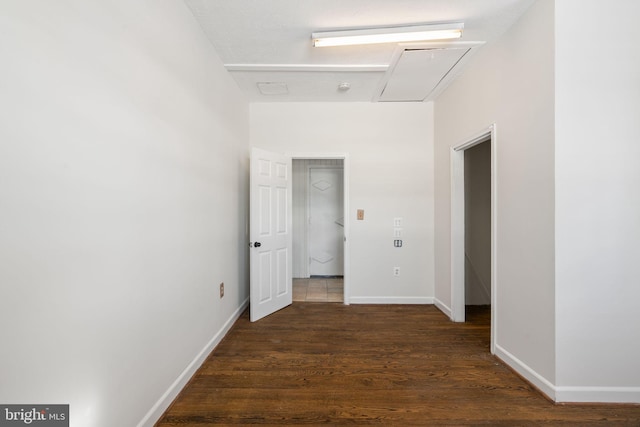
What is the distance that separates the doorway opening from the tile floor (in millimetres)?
122

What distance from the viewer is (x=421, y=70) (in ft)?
7.99

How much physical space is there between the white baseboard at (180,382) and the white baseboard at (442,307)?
2.37 m

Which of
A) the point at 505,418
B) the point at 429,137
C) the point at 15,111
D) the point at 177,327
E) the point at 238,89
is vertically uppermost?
the point at 238,89

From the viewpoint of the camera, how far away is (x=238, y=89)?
278cm

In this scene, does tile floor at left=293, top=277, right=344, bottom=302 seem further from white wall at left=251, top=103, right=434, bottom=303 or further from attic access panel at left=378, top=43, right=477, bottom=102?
attic access panel at left=378, top=43, right=477, bottom=102

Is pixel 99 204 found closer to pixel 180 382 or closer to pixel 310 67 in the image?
pixel 180 382

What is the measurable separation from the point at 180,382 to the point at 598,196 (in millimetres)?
2877

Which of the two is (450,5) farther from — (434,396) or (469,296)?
(469,296)

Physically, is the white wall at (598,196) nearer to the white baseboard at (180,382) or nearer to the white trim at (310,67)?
the white trim at (310,67)

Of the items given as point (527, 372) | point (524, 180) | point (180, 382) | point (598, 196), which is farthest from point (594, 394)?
point (180, 382)

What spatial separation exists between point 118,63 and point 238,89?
177 cm

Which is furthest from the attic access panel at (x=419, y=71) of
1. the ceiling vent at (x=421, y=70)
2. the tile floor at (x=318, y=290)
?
the tile floor at (x=318, y=290)

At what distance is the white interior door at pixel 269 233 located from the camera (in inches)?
107

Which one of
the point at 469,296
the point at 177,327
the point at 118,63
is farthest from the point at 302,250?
the point at 118,63
